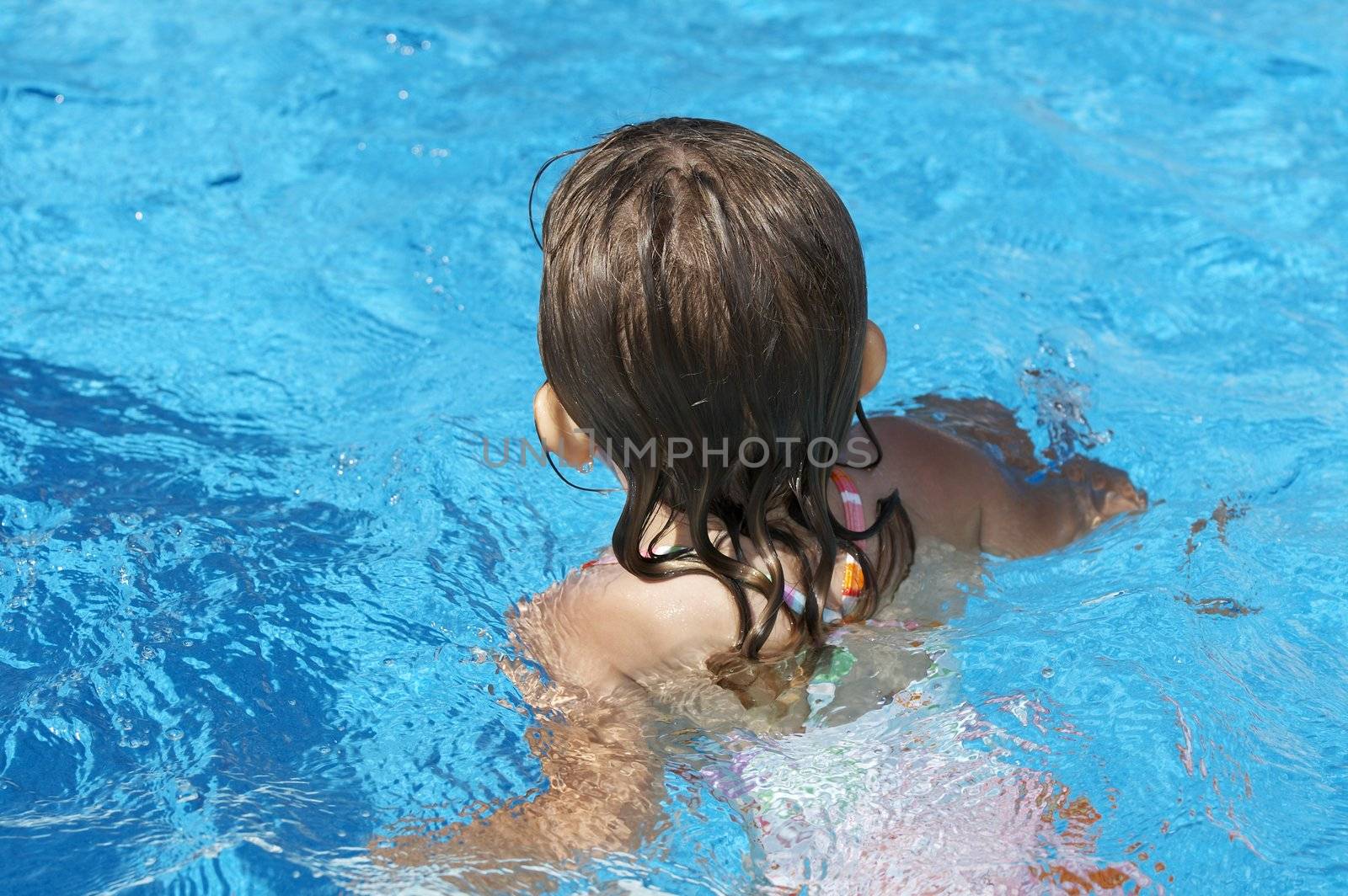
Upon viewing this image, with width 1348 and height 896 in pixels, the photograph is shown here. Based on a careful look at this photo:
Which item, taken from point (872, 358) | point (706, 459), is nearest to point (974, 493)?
point (872, 358)

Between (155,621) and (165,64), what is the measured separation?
9.93 feet

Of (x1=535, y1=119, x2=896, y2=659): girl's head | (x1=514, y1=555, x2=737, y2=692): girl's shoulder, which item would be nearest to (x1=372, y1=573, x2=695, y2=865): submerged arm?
(x1=514, y1=555, x2=737, y2=692): girl's shoulder

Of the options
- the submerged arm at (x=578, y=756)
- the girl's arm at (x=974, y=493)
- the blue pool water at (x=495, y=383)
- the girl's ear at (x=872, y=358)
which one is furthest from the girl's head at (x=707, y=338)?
the blue pool water at (x=495, y=383)

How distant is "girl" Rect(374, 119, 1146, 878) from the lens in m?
1.70

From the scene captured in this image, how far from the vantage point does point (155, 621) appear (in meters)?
2.48

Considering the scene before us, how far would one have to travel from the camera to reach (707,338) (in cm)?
170

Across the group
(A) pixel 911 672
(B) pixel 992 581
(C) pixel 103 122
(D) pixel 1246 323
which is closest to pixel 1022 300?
(D) pixel 1246 323

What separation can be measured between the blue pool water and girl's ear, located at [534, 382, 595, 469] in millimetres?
621

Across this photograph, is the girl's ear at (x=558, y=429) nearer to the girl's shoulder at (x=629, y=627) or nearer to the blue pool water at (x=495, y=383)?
the girl's shoulder at (x=629, y=627)

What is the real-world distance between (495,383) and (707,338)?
1806 mm

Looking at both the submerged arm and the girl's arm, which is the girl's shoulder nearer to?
the submerged arm

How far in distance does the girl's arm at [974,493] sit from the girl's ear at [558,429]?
526 mm

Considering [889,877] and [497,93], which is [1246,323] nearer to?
[889,877]

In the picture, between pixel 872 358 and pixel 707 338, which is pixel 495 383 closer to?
pixel 872 358
